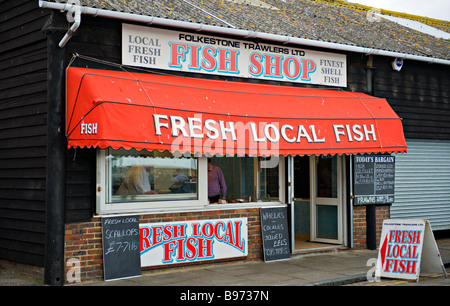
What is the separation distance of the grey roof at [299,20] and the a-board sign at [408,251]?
13.5ft

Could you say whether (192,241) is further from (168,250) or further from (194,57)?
(194,57)

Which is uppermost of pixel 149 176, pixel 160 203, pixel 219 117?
pixel 219 117

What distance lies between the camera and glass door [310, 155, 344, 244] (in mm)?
11648

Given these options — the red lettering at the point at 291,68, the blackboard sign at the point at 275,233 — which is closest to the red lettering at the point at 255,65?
the red lettering at the point at 291,68

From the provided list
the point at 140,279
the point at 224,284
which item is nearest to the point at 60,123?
the point at 140,279

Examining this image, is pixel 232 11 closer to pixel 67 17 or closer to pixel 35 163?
pixel 67 17

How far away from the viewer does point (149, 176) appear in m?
9.08

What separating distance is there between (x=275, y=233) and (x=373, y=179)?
9.21 feet

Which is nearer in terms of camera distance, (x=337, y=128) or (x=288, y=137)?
(x=288, y=137)

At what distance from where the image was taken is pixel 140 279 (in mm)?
8320

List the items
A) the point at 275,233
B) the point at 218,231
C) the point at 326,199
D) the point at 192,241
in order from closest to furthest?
1. the point at 192,241
2. the point at 218,231
3. the point at 275,233
4. the point at 326,199

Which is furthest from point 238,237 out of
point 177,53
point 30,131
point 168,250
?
point 30,131

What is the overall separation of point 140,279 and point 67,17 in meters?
4.09

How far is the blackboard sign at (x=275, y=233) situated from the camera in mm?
10016
